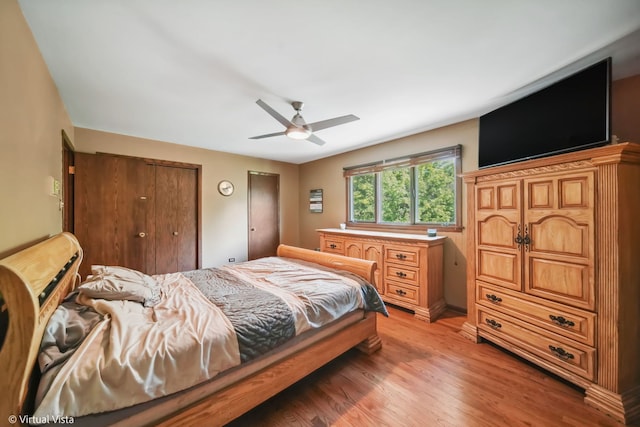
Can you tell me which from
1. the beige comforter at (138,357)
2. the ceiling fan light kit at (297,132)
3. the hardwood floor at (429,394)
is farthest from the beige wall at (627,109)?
the beige comforter at (138,357)

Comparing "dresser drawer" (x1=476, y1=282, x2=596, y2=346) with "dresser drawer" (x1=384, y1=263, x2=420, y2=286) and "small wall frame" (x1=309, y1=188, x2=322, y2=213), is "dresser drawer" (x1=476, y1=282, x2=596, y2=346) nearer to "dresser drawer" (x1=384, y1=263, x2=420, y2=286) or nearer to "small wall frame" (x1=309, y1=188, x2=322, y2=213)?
"dresser drawer" (x1=384, y1=263, x2=420, y2=286)

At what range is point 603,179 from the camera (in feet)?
5.18

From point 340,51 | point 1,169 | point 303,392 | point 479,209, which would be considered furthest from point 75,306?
point 479,209

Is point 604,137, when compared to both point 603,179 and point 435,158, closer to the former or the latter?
point 603,179

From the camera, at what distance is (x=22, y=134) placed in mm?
1376

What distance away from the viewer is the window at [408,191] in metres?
3.19

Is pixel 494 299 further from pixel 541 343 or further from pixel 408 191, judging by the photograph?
pixel 408 191

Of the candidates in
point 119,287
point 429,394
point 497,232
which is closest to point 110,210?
point 119,287

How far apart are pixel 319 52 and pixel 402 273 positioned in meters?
2.65

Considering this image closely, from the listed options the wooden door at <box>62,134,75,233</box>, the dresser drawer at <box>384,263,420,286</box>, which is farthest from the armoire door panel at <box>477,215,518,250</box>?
the wooden door at <box>62,134,75,233</box>

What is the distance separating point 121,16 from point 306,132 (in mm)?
1463

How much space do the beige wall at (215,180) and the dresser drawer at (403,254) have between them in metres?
2.88

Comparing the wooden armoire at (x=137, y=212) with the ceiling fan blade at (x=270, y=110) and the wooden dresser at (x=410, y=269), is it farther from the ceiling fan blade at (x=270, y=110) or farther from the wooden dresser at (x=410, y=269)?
the wooden dresser at (x=410, y=269)

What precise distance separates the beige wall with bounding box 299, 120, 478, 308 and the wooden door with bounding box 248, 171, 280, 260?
2.23 feet
